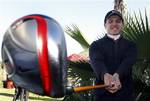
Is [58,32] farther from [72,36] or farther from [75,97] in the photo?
[72,36]

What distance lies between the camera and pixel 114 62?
11.9ft

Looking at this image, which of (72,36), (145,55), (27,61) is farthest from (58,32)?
(72,36)

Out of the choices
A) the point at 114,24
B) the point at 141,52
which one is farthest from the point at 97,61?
the point at 141,52

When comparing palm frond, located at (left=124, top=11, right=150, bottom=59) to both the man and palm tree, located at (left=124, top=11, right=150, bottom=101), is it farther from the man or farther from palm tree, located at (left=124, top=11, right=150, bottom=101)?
the man

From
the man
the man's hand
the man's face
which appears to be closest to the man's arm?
the man

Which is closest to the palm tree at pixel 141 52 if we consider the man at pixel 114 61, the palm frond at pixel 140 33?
the palm frond at pixel 140 33

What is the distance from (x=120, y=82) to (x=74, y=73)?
286cm

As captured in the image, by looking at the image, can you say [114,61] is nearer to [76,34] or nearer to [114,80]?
[114,80]

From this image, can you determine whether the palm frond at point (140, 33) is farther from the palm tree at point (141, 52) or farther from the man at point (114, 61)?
Result: the man at point (114, 61)

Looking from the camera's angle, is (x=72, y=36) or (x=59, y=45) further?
(x=72, y=36)

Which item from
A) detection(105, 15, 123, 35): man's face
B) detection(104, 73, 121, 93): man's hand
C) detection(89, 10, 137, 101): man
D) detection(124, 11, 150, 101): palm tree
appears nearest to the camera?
detection(104, 73, 121, 93): man's hand

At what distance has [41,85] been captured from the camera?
61.4 inches

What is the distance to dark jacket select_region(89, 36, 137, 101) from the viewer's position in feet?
11.5

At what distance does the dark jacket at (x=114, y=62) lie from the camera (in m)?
3.50
